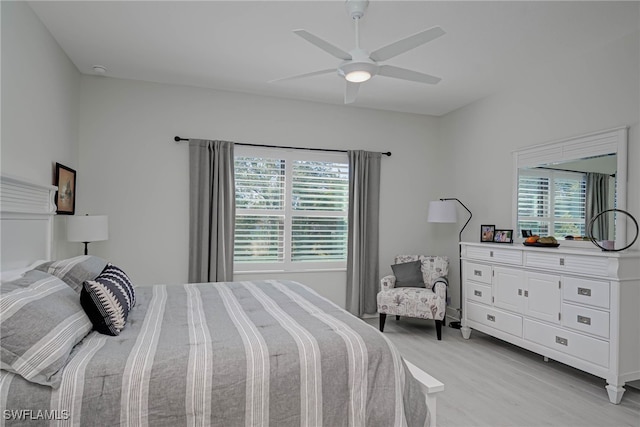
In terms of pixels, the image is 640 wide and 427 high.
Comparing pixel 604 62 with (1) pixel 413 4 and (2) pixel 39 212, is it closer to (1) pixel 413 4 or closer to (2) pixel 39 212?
(1) pixel 413 4

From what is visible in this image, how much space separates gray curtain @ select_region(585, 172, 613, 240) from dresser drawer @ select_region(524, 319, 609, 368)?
891 mm

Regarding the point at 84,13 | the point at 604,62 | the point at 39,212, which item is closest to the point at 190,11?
the point at 84,13

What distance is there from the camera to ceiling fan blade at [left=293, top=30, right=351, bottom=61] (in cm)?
204

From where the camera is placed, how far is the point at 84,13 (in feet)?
8.95

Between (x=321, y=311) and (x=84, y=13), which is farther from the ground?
(x=84, y=13)

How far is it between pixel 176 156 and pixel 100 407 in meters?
3.26

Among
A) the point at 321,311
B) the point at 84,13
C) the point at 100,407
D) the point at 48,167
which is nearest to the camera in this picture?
the point at 100,407

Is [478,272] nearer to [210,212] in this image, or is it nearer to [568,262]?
[568,262]

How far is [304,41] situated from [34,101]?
2103mm

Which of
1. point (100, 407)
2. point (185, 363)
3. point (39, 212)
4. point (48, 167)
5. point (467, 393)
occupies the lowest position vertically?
point (467, 393)

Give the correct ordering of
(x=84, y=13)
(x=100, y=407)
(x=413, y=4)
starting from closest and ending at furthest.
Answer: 1. (x=100, y=407)
2. (x=413, y=4)
3. (x=84, y=13)

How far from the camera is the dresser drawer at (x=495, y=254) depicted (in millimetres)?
3502

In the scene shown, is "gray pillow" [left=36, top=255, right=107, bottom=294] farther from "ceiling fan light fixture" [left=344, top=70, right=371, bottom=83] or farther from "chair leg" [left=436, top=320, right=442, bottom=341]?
"chair leg" [left=436, top=320, right=442, bottom=341]

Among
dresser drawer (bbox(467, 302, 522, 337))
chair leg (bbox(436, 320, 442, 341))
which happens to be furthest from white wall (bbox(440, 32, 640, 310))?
chair leg (bbox(436, 320, 442, 341))
